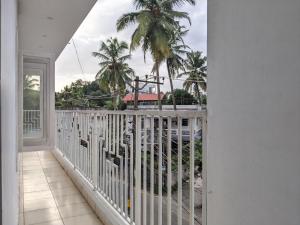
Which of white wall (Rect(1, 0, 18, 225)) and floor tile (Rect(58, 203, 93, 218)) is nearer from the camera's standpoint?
white wall (Rect(1, 0, 18, 225))

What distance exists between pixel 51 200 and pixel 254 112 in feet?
8.38

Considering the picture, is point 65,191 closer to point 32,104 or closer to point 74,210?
point 74,210

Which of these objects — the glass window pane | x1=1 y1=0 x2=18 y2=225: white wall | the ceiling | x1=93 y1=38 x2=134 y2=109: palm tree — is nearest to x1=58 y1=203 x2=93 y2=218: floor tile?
x1=1 y1=0 x2=18 y2=225: white wall

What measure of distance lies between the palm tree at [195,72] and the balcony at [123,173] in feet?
43.3

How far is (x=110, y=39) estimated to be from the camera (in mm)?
18969

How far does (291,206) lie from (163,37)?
1297cm

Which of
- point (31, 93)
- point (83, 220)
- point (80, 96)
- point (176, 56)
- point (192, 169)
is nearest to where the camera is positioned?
point (192, 169)

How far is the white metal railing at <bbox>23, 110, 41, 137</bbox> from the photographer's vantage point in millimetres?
5508

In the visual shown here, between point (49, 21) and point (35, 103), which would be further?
point (35, 103)

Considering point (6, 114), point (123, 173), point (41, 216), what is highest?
point (6, 114)

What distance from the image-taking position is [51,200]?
262 cm

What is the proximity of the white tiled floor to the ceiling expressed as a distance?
2.32m

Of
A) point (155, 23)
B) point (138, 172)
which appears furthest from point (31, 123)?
point (155, 23)

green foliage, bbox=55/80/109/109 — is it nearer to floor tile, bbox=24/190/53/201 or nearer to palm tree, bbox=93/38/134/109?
palm tree, bbox=93/38/134/109
